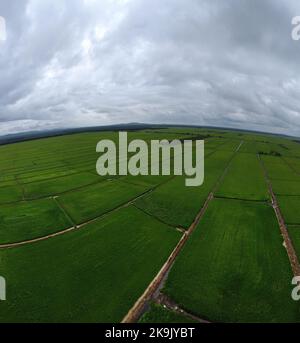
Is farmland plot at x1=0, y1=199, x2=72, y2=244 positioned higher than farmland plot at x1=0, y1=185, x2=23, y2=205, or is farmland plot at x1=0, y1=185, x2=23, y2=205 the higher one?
farmland plot at x1=0, y1=185, x2=23, y2=205

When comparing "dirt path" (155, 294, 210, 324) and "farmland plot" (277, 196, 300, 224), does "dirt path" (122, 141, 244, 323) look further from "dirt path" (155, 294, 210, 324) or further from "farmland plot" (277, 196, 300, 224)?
"farmland plot" (277, 196, 300, 224)

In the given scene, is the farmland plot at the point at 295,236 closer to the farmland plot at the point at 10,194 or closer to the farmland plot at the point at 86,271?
the farmland plot at the point at 86,271

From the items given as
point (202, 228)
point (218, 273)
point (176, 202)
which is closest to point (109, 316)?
point (218, 273)

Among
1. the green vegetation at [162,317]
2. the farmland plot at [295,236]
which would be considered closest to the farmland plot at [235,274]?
the green vegetation at [162,317]

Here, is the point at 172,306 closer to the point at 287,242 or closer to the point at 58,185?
the point at 287,242

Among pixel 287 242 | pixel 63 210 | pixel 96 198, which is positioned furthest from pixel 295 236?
pixel 63 210

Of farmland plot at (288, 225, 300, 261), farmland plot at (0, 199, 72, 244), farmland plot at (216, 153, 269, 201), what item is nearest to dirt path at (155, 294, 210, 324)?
farmland plot at (288, 225, 300, 261)
